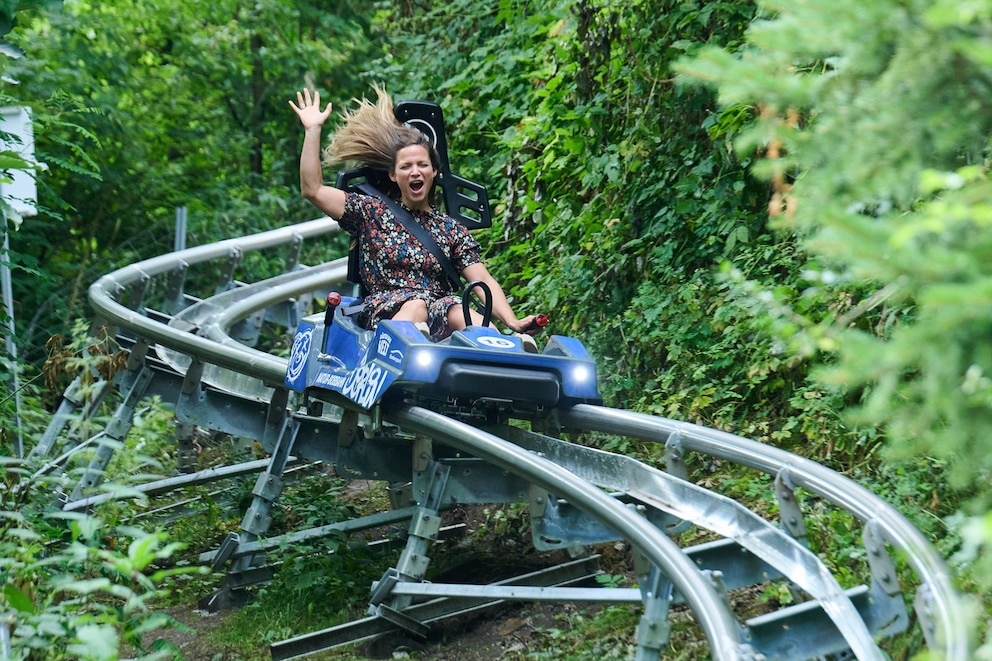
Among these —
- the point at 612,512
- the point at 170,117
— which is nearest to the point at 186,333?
the point at 612,512

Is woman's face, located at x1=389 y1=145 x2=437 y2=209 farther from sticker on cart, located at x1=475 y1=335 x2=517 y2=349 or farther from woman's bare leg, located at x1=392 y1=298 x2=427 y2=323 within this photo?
sticker on cart, located at x1=475 y1=335 x2=517 y2=349

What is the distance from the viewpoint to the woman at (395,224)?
5.48 metres

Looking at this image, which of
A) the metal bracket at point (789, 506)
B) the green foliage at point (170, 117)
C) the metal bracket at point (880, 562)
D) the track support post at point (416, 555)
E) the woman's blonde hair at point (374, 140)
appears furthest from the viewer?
the green foliage at point (170, 117)

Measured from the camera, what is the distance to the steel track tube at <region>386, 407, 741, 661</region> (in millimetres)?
2914

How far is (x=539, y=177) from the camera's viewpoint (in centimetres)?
807

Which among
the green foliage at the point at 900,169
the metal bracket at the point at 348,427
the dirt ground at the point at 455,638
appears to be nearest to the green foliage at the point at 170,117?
the metal bracket at the point at 348,427

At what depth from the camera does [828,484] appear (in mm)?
3592

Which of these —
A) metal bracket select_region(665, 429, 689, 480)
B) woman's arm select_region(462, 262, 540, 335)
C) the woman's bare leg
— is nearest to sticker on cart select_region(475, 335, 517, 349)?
woman's arm select_region(462, 262, 540, 335)

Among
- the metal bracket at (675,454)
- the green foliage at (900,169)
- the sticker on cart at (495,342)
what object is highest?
the green foliage at (900,169)

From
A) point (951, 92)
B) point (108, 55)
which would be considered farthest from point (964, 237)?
point (108, 55)

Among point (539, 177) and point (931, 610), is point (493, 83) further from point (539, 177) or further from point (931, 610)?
point (931, 610)

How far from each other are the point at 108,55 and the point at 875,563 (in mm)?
11842

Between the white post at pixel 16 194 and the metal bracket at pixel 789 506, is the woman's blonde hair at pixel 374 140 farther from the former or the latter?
the metal bracket at pixel 789 506

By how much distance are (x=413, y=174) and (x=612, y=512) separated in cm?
282
